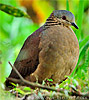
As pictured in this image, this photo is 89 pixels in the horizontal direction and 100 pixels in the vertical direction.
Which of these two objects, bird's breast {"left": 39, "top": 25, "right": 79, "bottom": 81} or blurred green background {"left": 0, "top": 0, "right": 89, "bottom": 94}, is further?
blurred green background {"left": 0, "top": 0, "right": 89, "bottom": 94}

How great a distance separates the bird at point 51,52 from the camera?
13.1 ft

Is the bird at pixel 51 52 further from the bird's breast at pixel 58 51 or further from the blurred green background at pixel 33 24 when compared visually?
the blurred green background at pixel 33 24

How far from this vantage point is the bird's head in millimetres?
4211

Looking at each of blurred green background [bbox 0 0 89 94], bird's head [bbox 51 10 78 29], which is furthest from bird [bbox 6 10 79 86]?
blurred green background [bbox 0 0 89 94]

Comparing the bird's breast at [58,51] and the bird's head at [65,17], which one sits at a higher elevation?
the bird's head at [65,17]

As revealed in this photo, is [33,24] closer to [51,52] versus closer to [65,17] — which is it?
[65,17]

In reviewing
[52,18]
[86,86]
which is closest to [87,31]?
[52,18]

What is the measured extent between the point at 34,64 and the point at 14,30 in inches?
192

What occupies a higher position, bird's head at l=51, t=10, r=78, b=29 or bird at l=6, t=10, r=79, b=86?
bird's head at l=51, t=10, r=78, b=29

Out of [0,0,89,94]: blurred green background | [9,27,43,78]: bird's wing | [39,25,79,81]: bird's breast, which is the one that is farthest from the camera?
[0,0,89,94]: blurred green background

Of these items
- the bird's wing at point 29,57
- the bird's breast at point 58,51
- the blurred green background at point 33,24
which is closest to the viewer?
the bird's breast at point 58,51

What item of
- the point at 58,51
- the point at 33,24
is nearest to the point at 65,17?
the point at 58,51

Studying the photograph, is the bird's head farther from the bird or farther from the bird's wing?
the bird's wing

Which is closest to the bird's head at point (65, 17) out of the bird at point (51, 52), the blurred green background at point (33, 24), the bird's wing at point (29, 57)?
the bird at point (51, 52)
